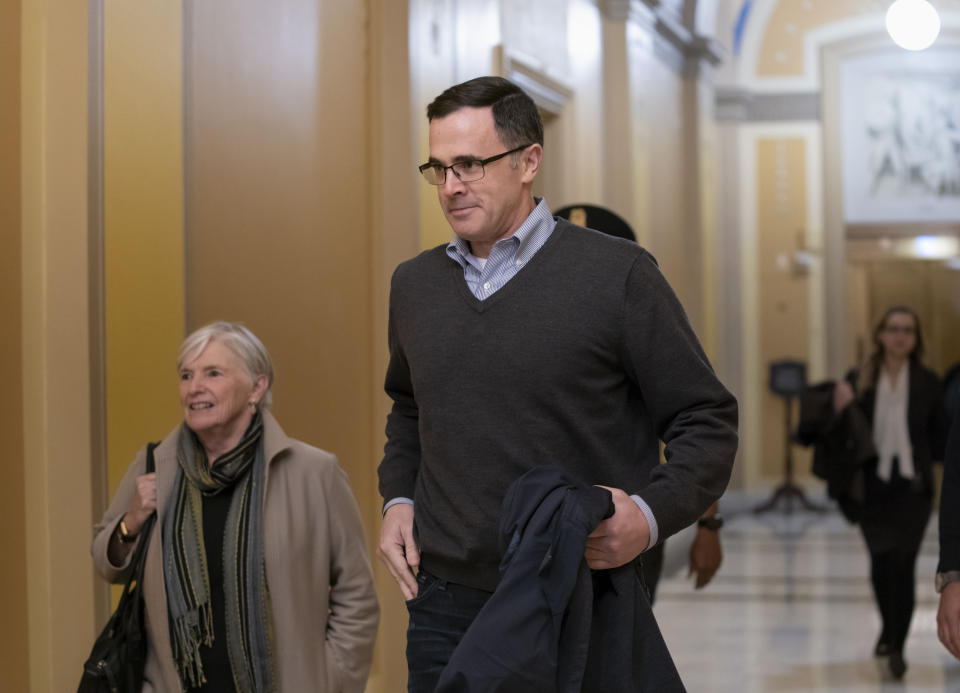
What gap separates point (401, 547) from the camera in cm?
247

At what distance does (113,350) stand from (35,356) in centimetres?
32

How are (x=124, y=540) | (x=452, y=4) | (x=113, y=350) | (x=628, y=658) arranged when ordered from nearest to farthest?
(x=628, y=658)
(x=124, y=540)
(x=113, y=350)
(x=452, y=4)

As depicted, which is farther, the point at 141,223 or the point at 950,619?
the point at 141,223

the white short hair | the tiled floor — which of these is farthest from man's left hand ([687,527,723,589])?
the tiled floor

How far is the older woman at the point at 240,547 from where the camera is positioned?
10.3 feet

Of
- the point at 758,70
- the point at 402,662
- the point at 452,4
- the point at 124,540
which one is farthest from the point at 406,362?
the point at 758,70

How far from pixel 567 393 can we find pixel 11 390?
2.15 meters

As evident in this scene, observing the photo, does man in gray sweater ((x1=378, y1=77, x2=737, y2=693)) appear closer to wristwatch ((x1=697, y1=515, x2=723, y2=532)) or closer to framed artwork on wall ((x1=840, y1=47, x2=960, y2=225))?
wristwatch ((x1=697, y1=515, x2=723, y2=532))

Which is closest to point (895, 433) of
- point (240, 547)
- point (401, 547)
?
point (240, 547)

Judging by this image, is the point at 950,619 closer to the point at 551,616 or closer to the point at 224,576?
the point at 551,616

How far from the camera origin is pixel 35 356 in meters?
3.82

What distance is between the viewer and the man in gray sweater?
226 centimetres

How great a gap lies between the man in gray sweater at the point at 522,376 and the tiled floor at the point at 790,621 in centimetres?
424

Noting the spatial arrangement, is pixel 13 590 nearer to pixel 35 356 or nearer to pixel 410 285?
pixel 35 356
